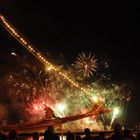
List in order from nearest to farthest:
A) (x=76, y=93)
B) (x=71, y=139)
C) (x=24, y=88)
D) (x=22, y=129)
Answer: (x=71, y=139)
(x=22, y=129)
(x=24, y=88)
(x=76, y=93)

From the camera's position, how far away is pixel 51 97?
35.2 m

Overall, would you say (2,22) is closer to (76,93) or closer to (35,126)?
(35,126)

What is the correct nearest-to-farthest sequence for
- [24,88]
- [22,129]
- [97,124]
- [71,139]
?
[71,139], [22,129], [24,88], [97,124]

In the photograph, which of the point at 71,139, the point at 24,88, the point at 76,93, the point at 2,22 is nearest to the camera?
the point at 71,139

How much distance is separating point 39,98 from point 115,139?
26.2 m

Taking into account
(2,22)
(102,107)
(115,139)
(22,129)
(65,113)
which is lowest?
(115,139)

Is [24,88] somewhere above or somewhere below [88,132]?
above

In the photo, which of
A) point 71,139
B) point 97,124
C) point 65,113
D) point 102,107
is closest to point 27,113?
point 65,113

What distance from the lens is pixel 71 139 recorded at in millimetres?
9195

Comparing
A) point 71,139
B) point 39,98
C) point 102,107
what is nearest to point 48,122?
point 102,107

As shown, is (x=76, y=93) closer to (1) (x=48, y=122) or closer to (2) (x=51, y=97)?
(2) (x=51, y=97)

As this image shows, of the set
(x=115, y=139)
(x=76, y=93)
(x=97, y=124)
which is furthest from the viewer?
(x=97, y=124)

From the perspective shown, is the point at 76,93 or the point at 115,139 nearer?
the point at 115,139

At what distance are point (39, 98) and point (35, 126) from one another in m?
14.8
